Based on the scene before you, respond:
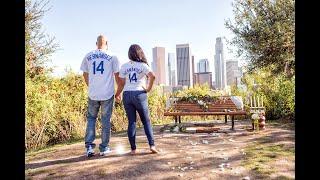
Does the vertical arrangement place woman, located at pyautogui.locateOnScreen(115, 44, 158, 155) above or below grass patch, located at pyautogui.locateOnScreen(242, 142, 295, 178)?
above

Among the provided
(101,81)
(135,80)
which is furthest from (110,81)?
(135,80)

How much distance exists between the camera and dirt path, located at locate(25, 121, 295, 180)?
6273 mm

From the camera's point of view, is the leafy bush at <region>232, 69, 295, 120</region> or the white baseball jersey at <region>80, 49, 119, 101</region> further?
the leafy bush at <region>232, 69, 295, 120</region>

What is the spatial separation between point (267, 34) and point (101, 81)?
8.79 metres

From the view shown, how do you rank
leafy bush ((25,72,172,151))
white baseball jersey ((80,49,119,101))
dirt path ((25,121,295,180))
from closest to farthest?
dirt path ((25,121,295,180))
white baseball jersey ((80,49,119,101))
leafy bush ((25,72,172,151))

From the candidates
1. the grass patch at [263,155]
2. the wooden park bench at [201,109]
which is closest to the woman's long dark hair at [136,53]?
the grass patch at [263,155]

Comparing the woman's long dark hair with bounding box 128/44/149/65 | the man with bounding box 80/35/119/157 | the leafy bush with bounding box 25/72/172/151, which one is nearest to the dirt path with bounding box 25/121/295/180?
the man with bounding box 80/35/119/157

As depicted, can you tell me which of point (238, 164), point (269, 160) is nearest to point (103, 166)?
point (238, 164)

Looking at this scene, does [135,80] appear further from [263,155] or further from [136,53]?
[263,155]

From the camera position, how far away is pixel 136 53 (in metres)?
7.50

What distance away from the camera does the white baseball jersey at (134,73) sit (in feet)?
24.5

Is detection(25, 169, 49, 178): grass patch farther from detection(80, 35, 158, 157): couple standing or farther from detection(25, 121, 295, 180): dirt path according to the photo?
detection(80, 35, 158, 157): couple standing
